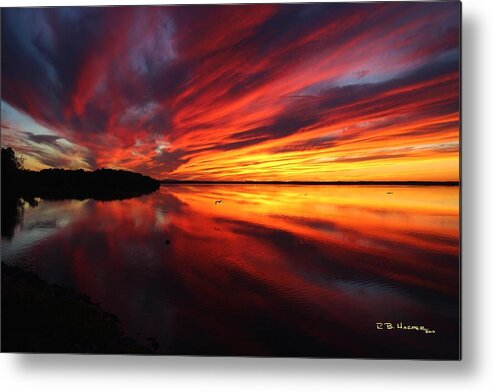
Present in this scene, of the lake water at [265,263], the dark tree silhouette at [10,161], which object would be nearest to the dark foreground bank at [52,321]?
the lake water at [265,263]

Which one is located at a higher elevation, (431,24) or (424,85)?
(431,24)

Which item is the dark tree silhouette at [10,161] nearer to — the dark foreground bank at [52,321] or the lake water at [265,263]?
the lake water at [265,263]

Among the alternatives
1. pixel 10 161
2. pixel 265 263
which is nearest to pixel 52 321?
pixel 10 161

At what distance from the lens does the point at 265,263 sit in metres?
2.17

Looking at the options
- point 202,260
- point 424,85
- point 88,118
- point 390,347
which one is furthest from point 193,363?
point 424,85

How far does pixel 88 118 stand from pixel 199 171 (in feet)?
1.97

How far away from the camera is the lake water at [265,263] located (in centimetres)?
205

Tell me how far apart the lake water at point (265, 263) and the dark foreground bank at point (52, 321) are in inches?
2.0

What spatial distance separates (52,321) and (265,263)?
106 cm

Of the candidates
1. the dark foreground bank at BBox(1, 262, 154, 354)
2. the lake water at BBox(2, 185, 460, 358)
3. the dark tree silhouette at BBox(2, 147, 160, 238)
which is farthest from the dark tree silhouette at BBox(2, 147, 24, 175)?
the dark foreground bank at BBox(1, 262, 154, 354)

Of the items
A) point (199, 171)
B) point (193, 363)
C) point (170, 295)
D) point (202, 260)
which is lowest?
point (193, 363)

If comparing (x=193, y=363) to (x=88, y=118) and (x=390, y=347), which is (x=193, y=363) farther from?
(x=88, y=118)

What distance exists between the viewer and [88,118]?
2.20 m

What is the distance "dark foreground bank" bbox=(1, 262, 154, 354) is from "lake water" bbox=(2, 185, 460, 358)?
5 cm
